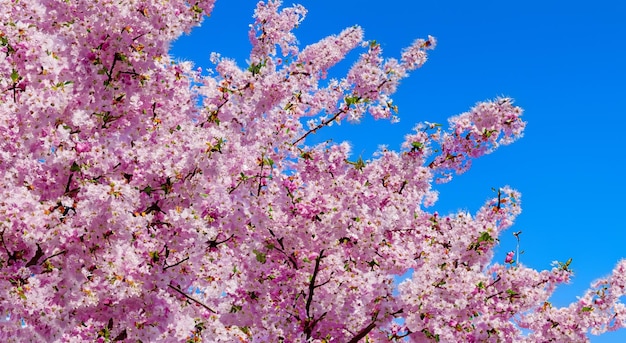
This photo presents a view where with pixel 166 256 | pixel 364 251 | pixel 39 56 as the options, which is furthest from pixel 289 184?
pixel 39 56

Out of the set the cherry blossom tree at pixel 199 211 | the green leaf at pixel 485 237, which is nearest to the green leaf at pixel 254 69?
the cherry blossom tree at pixel 199 211

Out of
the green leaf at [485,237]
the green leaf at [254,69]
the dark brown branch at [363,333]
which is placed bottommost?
the dark brown branch at [363,333]

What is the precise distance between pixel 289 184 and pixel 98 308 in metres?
3.29

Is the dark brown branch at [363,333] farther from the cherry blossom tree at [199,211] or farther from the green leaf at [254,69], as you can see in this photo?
the green leaf at [254,69]

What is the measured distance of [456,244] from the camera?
10.1 m

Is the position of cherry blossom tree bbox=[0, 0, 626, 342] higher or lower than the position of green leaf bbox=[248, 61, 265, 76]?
lower

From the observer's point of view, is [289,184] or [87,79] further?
[289,184]

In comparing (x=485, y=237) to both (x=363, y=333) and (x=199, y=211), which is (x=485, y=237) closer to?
(x=363, y=333)

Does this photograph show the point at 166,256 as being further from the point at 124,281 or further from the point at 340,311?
the point at 340,311

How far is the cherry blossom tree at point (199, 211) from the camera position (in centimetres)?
824

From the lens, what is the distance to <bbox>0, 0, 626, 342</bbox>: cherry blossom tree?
8.24 m

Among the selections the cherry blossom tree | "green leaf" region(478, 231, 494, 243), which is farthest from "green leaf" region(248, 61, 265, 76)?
"green leaf" region(478, 231, 494, 243)

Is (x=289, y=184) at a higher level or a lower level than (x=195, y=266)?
higher

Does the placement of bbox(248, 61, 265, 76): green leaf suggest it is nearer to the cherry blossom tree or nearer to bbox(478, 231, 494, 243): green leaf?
the cherry blossom tree
